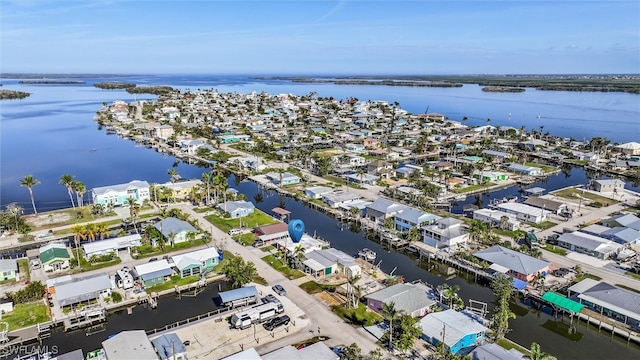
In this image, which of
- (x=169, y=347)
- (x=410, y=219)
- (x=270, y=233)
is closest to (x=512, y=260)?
(x=410, y=219)

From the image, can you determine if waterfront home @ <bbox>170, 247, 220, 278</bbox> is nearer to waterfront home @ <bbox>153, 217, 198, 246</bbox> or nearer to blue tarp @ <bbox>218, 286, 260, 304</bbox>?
waterfront home @ <bbox>153, 217, 198, 246</bbox>

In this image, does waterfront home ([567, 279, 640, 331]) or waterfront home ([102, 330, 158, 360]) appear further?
waterfront home ([567, 279, 640, 331])

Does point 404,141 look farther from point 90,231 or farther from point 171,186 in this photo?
point 90,231

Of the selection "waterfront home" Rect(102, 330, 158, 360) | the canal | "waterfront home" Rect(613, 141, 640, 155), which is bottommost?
the canal

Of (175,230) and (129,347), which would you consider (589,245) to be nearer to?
(129,347)

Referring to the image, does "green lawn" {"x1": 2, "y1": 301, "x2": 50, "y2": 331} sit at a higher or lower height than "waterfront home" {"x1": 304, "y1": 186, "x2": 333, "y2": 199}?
lower

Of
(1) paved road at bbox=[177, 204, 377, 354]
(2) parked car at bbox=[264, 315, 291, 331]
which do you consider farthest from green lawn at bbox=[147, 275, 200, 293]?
(2) parked car at bbox=[264, 315, 291, 331]

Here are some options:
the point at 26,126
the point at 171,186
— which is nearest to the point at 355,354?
the point at 171,186

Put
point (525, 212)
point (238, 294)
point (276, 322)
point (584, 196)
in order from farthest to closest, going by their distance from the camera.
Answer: point (584, 196), point (525, 212), point (238, 294), point (276, 322)
